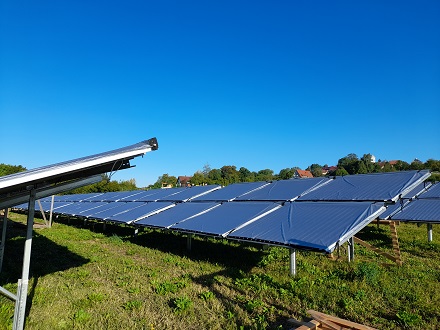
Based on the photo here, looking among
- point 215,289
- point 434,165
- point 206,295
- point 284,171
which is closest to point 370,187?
point 215,289

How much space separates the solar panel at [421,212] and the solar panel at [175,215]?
842 centimetres

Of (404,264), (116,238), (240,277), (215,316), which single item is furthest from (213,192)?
(215,316)

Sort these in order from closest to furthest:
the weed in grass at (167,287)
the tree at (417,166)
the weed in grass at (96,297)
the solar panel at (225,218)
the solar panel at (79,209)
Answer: the weed in grass at (96,297), the weed in grass at (167,287), the solar panel at (225,218), the solar panel at (79,209), the tree at (417,166)

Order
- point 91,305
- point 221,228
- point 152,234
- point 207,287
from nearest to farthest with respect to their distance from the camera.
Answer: point 91,305
point 207,287
point 221,228
point 152,234

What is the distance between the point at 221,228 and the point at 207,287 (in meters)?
1.77

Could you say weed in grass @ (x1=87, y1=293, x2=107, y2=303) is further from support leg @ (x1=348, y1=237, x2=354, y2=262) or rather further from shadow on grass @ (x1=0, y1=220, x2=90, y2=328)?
support leg @ (x1=348, y1=237, x2=354, y2=262)

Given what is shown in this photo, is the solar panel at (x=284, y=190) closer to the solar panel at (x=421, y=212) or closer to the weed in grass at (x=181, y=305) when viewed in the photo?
the solar panel at (x=421, y=212)

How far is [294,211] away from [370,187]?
241 centimetres

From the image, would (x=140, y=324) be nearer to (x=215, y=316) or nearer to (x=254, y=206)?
(x=215, y=316)

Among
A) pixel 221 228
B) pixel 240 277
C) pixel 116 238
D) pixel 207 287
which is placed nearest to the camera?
pixel 207 287

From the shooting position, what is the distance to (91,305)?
5859mm

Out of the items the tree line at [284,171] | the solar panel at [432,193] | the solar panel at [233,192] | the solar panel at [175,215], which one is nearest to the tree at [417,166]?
the tree line at [284,171]

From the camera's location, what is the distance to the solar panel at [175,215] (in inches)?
413

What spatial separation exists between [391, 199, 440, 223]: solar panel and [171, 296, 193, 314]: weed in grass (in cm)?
1086
